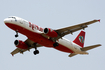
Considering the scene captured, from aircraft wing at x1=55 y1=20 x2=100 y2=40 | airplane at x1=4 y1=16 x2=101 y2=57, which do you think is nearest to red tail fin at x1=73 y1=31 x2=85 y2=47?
airplane at x1=4 y1=16 x2=101 y2=57

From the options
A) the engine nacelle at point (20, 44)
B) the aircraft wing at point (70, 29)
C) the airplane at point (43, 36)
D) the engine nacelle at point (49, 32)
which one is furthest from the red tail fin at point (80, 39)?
the engine nacelle at point (20, 44)

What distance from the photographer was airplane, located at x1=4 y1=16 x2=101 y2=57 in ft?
125

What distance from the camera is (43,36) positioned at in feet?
133

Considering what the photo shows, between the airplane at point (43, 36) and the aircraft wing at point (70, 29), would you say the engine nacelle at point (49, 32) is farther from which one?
the aircraft wing at point (70, 29)

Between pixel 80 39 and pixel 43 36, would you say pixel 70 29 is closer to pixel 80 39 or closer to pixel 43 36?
pixel 43 36

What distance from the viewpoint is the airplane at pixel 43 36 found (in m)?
38.1

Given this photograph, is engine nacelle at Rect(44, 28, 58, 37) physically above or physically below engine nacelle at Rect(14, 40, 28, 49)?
above

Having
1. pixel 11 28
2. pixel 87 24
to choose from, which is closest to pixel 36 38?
pixel 11 28

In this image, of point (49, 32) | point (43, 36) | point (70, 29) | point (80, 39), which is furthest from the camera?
point (80, 39)

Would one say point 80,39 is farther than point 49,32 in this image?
Yes

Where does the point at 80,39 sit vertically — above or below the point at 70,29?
below

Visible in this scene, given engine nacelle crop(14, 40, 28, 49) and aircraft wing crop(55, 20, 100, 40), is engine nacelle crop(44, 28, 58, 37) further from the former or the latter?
engine nacelle crop(14, 40, 28, 49)

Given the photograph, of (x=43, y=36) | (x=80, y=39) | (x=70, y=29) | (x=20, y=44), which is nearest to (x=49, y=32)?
(x=43, y=36)

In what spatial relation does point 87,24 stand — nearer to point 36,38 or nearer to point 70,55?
point 36,38
